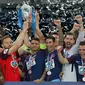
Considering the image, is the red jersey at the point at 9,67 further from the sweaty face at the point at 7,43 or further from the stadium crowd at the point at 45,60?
the sweaty face at the point at 7,43

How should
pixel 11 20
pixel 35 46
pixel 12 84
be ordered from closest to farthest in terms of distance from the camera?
pixel 12 84 → pixel 35 46 → pixel 11 20

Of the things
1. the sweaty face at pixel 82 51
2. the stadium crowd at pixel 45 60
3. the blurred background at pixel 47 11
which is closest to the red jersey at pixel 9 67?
the stadium crowd at pixel 45 60

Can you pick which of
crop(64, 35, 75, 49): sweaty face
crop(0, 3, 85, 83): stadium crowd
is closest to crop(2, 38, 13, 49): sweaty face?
crop(0, 3, 85, 83): stadium crowd

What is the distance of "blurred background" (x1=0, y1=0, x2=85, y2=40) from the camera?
13.9 meters

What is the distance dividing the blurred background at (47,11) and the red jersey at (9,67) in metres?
8.45

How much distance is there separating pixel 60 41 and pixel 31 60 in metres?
0.75

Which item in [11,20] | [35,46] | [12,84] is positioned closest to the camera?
[12,84]

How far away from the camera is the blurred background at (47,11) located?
1393cm

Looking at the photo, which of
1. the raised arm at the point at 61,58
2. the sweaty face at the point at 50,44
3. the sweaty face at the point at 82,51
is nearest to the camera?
the sweaty face at the point at 82,51

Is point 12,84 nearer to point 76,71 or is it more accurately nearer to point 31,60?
point 31,60

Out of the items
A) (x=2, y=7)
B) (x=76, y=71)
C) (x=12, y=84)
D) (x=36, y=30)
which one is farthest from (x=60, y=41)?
(x=2, y=7)

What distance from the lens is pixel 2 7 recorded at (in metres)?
14.8

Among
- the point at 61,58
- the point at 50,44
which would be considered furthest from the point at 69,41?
the point at 61,58

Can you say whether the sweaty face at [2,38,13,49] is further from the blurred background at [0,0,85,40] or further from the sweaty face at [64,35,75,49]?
the blurred background at [0,0,85,40]
